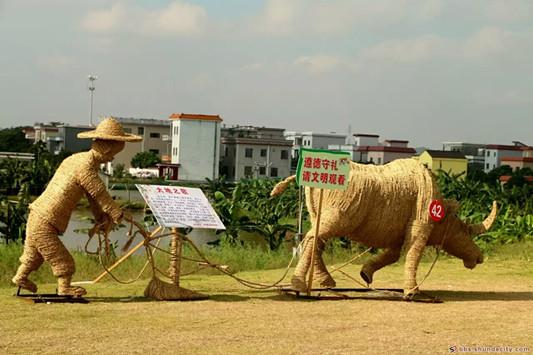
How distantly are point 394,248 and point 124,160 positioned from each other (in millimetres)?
49331

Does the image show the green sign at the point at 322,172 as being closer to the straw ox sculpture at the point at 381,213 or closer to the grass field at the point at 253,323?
the straw ox sculpture at the point at 381,213

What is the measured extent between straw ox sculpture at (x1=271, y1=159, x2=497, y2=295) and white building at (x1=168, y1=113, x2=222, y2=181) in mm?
41783

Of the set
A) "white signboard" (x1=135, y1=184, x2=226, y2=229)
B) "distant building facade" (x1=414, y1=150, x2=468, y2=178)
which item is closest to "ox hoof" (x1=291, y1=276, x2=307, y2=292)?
"white signboard" (x1=135, y1=184, x2=226, y2=229)

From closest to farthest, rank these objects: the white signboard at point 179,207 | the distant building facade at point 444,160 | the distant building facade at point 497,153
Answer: the white signboard at point 179,207
the distant building facade at point 444,160
the distant building facade at point 497,153

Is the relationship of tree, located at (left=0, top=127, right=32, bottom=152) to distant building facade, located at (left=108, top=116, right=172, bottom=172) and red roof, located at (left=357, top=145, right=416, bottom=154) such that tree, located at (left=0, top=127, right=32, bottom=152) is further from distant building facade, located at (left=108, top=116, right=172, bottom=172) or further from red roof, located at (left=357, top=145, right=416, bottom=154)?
red roof, located at (left=357, top=145, right=416, bottom=154)

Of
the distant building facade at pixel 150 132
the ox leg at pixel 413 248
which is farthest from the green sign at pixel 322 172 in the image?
the distant building facade at pixel 150 132

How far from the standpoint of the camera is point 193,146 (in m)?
51.2

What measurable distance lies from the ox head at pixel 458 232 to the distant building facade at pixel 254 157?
145 feet

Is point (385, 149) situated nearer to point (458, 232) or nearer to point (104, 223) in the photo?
point (458, 232)

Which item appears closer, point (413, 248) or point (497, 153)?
point (413, 248)

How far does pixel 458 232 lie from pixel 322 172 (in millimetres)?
2204

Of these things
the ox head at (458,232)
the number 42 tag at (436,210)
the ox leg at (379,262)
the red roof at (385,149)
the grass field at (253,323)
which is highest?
the red roof at (385,149)

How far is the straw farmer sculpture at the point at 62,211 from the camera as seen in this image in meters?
8.00

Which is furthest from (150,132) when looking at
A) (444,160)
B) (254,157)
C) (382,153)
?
(444,160)
